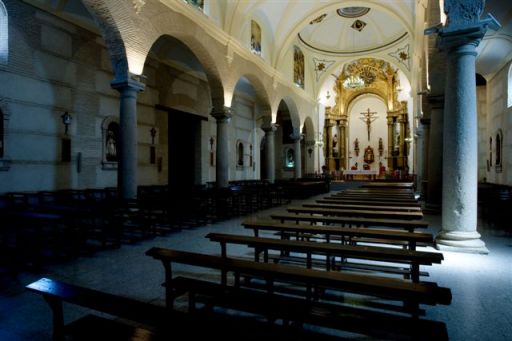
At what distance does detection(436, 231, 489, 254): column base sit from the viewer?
17.9 ft

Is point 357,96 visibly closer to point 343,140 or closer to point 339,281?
point 343,140

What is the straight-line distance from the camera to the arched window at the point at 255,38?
15984mm

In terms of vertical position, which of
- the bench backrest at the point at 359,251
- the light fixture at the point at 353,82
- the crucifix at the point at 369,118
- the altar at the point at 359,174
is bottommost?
the bench backrest at the point at 359,251

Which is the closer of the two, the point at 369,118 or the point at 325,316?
the point at 325,316

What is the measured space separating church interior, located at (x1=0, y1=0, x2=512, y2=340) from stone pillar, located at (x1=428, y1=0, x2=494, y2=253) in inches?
0.9

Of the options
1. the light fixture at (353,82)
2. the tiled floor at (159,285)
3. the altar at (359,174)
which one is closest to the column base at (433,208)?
the tiled floor at (159,285)

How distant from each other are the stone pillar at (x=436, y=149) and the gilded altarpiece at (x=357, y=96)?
706 inches

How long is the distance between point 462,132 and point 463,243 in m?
1.80

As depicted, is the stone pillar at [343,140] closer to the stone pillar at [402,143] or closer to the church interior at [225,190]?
the stone pillar at [402,143]

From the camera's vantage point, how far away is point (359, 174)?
2825 cm

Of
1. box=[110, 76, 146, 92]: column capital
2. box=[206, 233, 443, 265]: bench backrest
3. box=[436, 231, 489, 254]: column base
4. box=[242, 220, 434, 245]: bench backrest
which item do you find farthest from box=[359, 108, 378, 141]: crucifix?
box=[206, 233, 443, 265]: bench backrest

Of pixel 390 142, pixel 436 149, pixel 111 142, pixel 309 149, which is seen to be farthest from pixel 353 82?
pixel 111 142

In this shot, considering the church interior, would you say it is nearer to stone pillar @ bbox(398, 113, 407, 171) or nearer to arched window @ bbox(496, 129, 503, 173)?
arched window @ bbox(496, 129, 503, 173)

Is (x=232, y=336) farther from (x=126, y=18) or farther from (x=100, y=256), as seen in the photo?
(x=126, y=18)
